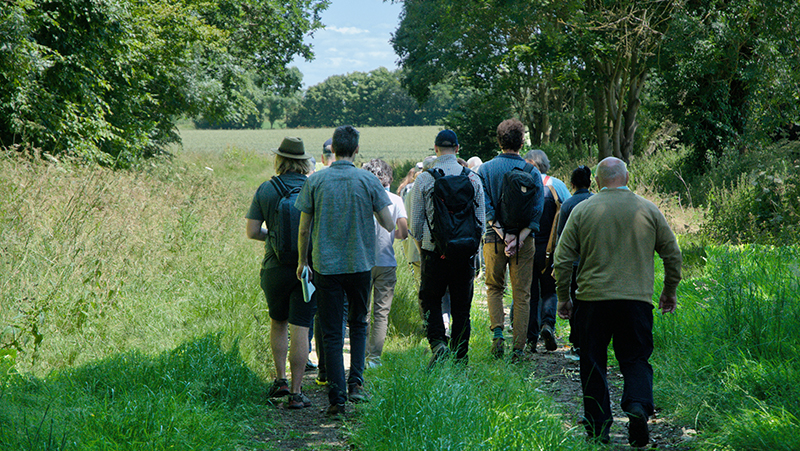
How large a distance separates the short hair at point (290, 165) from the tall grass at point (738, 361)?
3.24m

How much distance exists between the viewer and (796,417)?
3.63m

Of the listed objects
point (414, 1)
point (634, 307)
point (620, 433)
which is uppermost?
point (414, 1)

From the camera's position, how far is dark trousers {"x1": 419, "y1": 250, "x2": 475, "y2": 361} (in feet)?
17.1

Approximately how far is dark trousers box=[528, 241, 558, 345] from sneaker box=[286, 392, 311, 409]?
2.61m

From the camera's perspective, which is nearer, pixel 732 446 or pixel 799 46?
pixel 732 446

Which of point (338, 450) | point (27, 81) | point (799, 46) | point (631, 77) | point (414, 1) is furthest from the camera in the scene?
point (414, 1)

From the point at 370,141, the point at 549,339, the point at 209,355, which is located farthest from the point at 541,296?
the point at 370,141

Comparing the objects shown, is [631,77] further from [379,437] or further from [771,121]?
[379,437]

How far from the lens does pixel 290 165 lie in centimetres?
504

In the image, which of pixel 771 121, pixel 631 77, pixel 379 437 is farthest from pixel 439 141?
pixel 631 77

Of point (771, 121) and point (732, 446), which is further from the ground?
point (771, 121)

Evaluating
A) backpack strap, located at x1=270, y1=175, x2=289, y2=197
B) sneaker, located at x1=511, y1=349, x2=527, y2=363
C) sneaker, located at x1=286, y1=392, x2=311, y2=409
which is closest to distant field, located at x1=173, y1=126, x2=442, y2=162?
sneaker, located at x1=511, y1=349, x2=527, y2=363

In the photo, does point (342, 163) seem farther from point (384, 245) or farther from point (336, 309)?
point (384, 245)

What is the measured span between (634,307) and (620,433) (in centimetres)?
97
